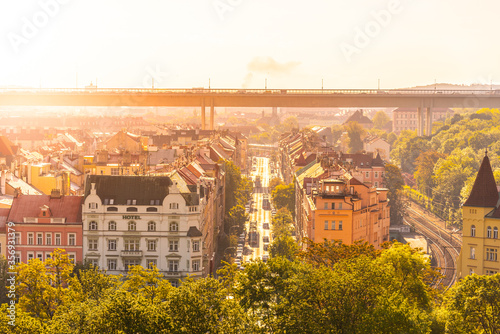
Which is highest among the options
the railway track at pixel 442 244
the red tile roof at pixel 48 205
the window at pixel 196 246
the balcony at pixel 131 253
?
the red tile roof at pixel 48 205

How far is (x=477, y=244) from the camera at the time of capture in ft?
241

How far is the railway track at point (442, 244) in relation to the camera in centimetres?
9506

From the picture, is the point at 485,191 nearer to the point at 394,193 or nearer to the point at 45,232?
the point at 45,232

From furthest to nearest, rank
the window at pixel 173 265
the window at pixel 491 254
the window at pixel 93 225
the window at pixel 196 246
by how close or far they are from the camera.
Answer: the window at pixel 491 254 → the window at pixel 93 225 → the window at pixel 196 246 → the window at pixel 173 265

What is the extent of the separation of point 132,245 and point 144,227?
5.55 ft

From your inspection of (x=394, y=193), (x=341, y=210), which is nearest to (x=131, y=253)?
(x=341, y=210)

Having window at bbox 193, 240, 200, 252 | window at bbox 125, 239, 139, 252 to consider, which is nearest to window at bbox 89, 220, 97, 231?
window at bbox 125, 239, 139, 252

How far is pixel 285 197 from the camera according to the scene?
124 metres

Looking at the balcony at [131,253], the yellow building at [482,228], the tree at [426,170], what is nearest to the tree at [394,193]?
the tree at [426,170]

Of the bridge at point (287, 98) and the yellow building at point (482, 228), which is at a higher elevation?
the bridge at point (287, 98)

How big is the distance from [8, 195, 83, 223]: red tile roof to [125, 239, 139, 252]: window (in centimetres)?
427

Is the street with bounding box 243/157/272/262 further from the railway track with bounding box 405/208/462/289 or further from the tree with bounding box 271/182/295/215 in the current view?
the railway track with bounding box 405/208/462/289

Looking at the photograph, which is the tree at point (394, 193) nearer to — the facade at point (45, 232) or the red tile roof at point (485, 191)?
the red tile roof at point (485, 191)

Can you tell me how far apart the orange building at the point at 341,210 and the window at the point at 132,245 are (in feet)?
55.5
